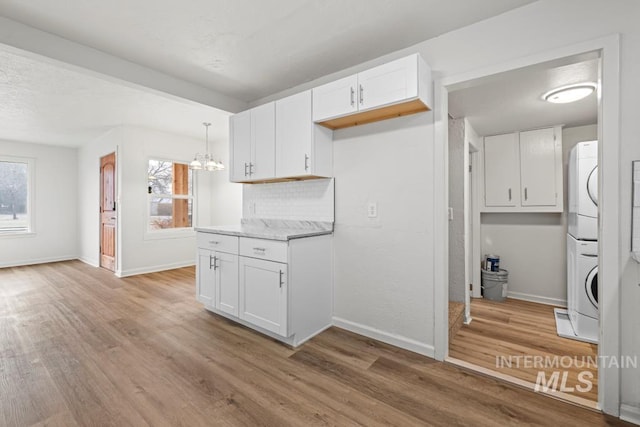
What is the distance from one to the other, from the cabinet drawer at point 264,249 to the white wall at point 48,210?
6.00 metres

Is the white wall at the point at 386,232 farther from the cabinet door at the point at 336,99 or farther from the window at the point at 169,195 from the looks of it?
the window at the point at 169,195

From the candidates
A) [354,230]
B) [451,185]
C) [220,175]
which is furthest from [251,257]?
[220,175]

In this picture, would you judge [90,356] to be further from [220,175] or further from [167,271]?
[220,175]

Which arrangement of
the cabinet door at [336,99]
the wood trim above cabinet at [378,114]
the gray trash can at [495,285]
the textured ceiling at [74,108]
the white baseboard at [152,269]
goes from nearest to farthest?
the wood trim above cabinet at [378,114]
the cabinet door at [336,99]
the textured ceiling at [74,108]
the gray trash can at [495,285]
the white baseboard at [152,269]

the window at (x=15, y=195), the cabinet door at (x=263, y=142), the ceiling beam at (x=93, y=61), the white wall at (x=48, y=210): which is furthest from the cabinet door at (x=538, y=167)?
the window at (x=15, y=195)

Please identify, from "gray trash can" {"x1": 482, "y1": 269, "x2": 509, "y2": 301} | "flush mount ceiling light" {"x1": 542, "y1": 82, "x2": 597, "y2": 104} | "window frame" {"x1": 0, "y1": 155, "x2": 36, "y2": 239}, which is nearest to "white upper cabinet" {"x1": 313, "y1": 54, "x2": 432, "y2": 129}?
"flush mount ceiling light" {"x1": 542, "y1": 82, "x2": 597, "y2": 104}

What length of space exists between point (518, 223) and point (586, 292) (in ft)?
4.70

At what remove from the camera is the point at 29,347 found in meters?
2.40

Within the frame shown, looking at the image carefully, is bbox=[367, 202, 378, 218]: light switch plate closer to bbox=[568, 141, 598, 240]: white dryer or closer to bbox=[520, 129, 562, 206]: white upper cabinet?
bbox=[568, 141, 598, 240]: white dryer

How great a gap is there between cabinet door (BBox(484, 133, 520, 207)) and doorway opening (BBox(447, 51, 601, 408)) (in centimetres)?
1

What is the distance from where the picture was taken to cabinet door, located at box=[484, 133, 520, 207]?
3.79 meters

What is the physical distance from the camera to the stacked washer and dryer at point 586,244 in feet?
8.68

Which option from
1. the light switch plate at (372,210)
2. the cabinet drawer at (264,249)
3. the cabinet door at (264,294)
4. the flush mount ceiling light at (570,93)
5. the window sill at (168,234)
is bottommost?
the cabinet door at (264,294)

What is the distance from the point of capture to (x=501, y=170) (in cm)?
389
